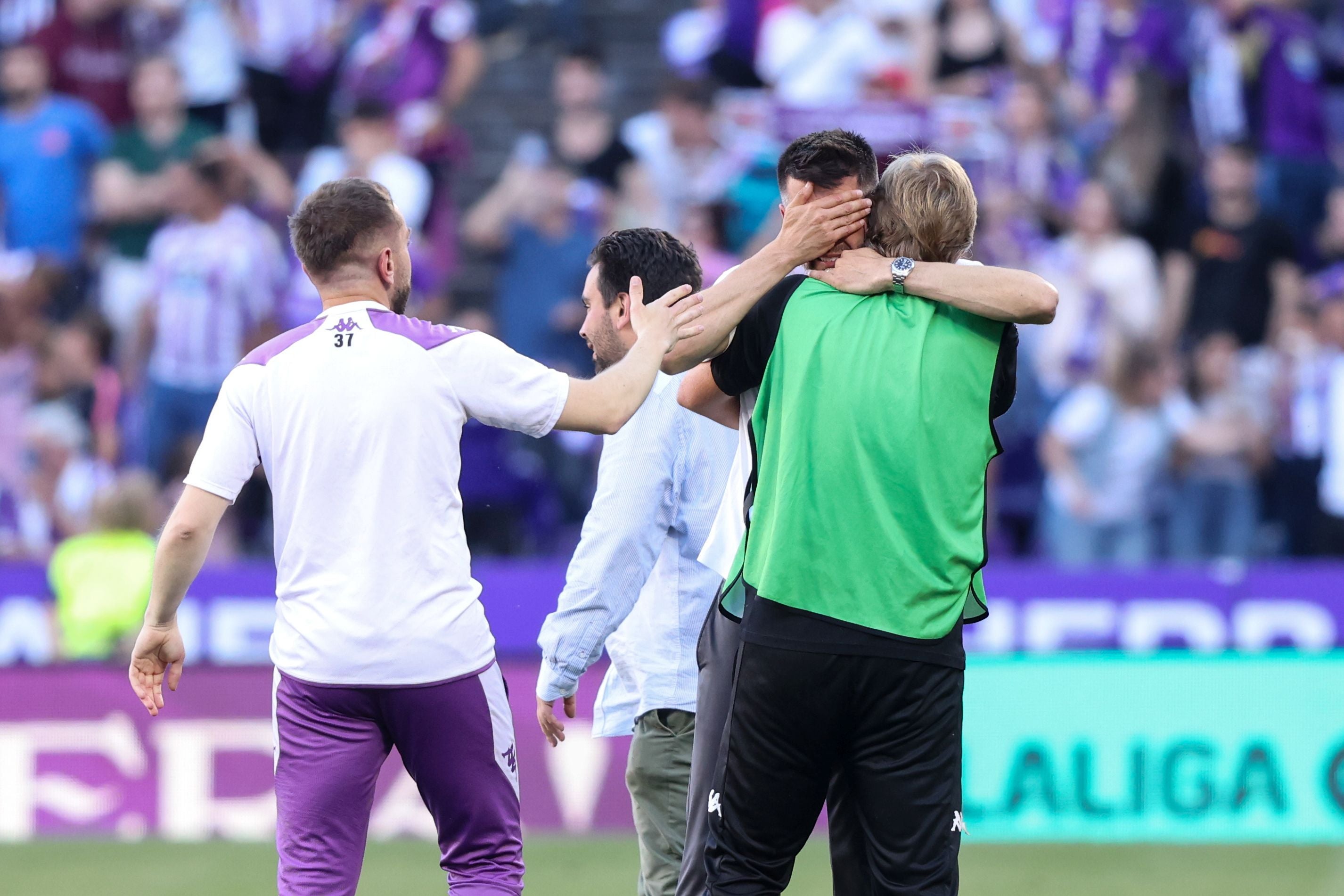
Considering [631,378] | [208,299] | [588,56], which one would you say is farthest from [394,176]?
[631,378]

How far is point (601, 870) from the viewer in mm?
7758

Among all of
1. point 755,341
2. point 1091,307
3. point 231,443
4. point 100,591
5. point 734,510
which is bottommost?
point 100,591

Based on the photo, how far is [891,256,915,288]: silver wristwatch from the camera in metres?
4.04

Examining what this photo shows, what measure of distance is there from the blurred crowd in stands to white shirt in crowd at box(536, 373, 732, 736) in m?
5.36

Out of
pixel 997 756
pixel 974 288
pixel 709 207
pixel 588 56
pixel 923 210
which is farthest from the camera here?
pixel 588 56

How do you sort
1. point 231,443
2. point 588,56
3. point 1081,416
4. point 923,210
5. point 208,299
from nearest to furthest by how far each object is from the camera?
point 923,210, point 231,443, point 1081,416, point 208,299, point 588,56

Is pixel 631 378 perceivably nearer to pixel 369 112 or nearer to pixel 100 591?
pixel 100 591

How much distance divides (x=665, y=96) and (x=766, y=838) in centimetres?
824

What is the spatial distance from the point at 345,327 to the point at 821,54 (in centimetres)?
817

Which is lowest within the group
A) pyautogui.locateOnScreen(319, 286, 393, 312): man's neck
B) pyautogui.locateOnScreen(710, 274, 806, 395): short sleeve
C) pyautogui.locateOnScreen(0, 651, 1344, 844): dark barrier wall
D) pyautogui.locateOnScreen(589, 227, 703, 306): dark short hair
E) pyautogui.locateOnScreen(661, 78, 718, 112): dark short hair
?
pyautogui.locateOnScreen(0, 651, 1344, 844): dark barrier wall

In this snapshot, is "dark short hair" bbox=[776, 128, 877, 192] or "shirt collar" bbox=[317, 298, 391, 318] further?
"shirt collar" bbox=[317, 298, 391, 318]

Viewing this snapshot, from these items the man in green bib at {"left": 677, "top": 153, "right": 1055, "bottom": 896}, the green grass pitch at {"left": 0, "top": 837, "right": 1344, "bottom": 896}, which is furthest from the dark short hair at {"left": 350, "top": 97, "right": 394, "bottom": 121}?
the man in green bib at {"left": 677, "top": 153, "right": 1055, "bottom": 896}

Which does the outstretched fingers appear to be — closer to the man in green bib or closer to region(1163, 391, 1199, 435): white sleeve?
the man in green bib

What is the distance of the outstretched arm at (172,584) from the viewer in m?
4.17
